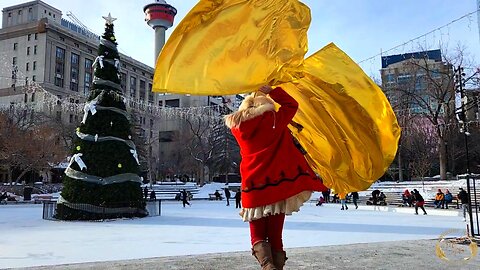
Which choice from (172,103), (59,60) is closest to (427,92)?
(172,103)

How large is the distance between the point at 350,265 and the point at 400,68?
3918 centimetres

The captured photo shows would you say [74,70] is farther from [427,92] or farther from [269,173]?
[269,173]

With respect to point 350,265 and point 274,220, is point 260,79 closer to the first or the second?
point 274,220

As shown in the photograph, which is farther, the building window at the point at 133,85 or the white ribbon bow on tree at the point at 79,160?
the building window at the point at 133,85

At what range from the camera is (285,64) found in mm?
3836

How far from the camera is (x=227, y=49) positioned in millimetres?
3729

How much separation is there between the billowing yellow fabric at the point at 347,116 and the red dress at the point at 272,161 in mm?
526

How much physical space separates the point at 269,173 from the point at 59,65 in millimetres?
86874

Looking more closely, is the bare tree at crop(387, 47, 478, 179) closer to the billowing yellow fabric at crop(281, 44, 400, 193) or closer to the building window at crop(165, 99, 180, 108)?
the billowing yellow fabric at crop(281, 44, 400, 193)

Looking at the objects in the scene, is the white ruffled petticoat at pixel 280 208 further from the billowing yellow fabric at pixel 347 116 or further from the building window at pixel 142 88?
the building window at pixel 142 88

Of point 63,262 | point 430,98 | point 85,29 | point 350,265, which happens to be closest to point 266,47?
point 350,265

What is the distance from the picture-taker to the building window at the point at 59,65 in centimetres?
8144

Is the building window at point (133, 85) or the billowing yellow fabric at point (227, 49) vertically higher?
the building window at point (133, 85)

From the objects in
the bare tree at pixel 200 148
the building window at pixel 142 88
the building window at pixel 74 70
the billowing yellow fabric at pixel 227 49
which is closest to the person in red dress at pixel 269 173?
the billowing yellow fabric at pixel 227 49
